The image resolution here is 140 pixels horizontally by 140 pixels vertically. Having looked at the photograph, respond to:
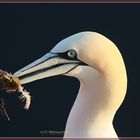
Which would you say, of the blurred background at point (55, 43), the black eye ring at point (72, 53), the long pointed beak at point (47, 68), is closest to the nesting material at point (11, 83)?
the long pointed beak at point (47, 68)

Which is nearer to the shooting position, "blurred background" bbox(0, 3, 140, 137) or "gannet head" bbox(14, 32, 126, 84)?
"gannet head" bbox(14, 32, 126, 84)

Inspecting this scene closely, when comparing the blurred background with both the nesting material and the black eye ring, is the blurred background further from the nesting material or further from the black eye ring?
the black eye ring

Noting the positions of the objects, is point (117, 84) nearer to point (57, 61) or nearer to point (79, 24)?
point (57, 61)

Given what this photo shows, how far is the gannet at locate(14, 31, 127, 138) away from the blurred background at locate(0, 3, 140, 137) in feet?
3.13

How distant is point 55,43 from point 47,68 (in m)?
1.02

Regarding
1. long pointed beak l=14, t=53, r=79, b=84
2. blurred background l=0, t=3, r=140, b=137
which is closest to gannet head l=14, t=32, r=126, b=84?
long pointed beak l=14, t=53, r=79, b=84

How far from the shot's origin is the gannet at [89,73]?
2695 mm

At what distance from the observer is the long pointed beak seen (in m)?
2.76

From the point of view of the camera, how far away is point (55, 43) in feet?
12.4

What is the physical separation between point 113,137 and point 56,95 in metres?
1.04

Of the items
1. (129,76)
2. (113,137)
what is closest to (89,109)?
(113,137)

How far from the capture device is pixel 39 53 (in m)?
3.78

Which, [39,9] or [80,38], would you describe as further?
[39,9]

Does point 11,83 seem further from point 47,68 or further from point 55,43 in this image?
point 55,43
